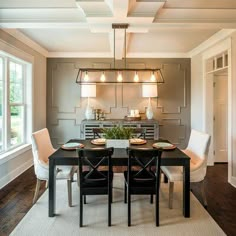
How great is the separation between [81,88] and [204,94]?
2.75 metres

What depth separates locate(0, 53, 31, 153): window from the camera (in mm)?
3955

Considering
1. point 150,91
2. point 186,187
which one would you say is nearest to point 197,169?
point 186,187

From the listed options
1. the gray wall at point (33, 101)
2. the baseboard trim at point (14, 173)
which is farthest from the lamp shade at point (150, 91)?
the baseboard trim at point (14, 173)

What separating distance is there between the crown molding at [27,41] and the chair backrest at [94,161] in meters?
2.50

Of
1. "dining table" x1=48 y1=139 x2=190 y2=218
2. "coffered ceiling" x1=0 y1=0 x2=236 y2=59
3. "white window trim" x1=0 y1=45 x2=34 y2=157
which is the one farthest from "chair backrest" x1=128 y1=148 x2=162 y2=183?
"white window trim" x1=0 y1=45 x2=34 y2=157

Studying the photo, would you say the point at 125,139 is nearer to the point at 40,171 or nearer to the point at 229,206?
the point at 40,171

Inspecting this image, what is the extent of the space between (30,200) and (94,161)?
1.17m

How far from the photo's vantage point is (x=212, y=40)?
4.48 m

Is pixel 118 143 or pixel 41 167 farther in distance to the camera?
pixel 118 143

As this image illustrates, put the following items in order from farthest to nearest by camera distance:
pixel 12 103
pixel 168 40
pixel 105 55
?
pixel 105 55, pixel 168 40, pixel 12 103

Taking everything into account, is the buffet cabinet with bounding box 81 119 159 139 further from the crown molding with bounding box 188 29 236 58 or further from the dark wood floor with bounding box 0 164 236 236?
the crown molding with bounding box 188 29 236 58

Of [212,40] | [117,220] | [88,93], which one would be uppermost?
[212,40]

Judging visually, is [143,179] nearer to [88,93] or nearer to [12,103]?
[12,103]

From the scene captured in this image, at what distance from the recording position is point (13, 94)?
4.45 meters
